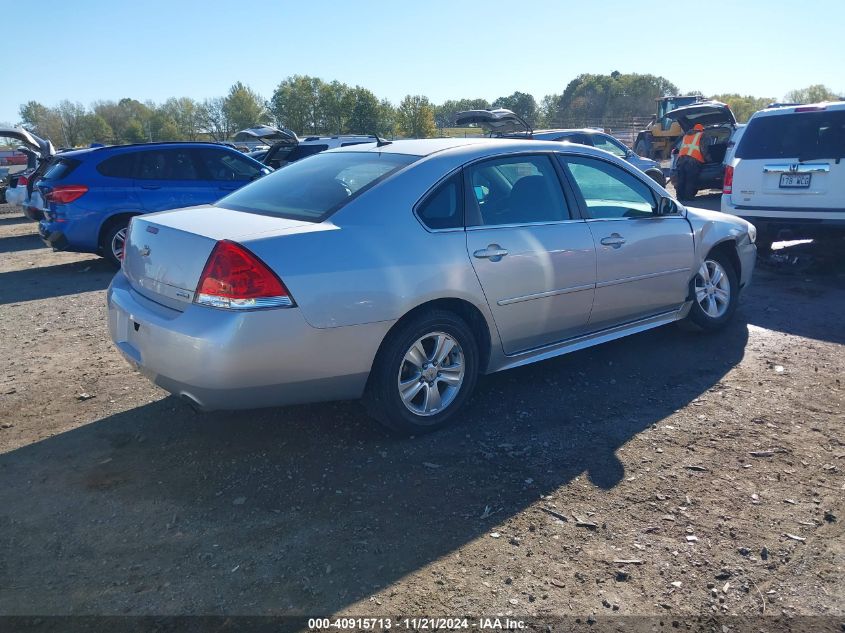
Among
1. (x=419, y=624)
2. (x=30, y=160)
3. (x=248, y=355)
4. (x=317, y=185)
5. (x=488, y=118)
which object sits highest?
(x=488, y=118)

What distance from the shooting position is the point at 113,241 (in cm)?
902

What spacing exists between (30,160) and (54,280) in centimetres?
865

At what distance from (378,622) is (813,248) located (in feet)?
28.6

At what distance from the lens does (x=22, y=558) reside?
2889 millimetres

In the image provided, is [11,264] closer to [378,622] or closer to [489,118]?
[489,118]

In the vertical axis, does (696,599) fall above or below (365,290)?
below

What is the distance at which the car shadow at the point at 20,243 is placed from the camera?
39.3ft

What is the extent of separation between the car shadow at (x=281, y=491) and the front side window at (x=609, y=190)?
1.21 m

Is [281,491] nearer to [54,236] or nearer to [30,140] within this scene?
[54,236]

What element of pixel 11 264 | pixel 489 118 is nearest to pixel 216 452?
pixel 489 118

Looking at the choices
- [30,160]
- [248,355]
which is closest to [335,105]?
[30,160]

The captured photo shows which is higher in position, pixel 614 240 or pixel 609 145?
pixel 609 145

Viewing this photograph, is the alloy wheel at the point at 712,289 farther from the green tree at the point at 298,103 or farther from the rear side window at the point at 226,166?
the green tree at the point at 298,103

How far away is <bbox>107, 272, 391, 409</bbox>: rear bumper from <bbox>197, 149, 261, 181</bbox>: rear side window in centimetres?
673
